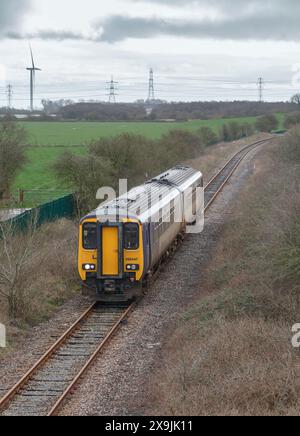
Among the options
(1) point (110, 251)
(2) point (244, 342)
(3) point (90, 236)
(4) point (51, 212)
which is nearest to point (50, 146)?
(4) point (51, 212)

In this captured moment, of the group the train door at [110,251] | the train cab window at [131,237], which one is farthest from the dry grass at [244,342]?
the train door at [110,251]

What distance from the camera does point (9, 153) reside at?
133 ft

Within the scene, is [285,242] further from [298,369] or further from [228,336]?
[298,369]

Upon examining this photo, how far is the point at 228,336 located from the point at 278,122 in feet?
335

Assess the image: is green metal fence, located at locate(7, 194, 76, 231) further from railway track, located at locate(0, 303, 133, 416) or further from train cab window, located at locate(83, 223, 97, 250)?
railway track, located at locate(0, 303, 133, 416)

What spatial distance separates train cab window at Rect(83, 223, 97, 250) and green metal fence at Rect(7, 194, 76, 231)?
8.07m

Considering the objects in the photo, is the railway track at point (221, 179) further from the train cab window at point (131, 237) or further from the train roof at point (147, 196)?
the train cab window at point (131, 237)

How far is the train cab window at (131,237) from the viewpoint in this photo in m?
18.7

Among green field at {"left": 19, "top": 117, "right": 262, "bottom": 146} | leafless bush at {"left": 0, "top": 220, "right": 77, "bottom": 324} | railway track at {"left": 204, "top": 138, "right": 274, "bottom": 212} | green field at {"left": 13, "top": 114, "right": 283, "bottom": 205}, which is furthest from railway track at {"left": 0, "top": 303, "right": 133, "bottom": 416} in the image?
green field at {"left": 19, "top": 117, "right": 262, "bottom": 146}

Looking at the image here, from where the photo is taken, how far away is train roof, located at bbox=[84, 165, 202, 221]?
19.2 metres

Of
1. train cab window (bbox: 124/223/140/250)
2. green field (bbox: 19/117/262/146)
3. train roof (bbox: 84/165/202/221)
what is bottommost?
train cab window (bbox: 124/223/140/250)

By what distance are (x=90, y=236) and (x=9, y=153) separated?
23.1 m

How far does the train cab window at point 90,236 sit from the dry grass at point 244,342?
10.9 feet

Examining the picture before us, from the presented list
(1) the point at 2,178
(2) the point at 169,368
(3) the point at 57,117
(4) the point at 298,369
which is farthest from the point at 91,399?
(3) the point at 57,117
